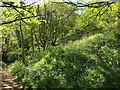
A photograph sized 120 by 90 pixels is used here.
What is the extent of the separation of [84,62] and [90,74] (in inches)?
45.9

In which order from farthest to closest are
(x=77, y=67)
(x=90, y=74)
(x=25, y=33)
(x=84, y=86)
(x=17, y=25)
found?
(x=25, y=33)
(x=17, y=25)
(x=77, y=67)
(x=90, y=74)
(x=84, y=86)

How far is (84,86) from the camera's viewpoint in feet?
22.9

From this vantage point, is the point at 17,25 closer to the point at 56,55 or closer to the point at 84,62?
the point at 56,55

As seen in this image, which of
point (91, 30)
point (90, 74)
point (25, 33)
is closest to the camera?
point (90, 74)

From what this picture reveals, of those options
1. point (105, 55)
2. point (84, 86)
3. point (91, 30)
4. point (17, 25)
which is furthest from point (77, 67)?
point (91, 30)

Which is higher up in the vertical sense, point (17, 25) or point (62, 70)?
point (17, 25)

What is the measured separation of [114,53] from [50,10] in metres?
7.18

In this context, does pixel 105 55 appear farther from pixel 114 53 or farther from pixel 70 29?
pixel 70 29

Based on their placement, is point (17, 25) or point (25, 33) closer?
point (17, 25)

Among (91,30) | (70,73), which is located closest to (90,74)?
(70,73)

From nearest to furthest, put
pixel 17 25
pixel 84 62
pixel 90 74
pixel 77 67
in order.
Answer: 1. pixel 90 74
2. pixel 77 67
3. pixel 84 62
4. pixel 17 25

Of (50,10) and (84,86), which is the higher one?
(50,10)

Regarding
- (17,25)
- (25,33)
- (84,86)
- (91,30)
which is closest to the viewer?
(84,86)

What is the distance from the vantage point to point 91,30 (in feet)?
57.5
